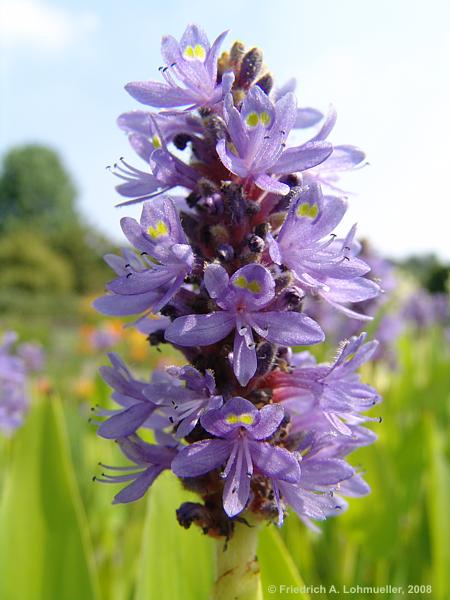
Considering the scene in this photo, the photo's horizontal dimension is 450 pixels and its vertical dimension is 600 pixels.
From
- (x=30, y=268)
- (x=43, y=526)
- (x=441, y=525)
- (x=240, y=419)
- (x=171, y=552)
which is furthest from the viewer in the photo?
(x=30, y=268)

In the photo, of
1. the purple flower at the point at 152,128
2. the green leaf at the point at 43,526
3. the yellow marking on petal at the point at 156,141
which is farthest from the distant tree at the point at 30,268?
the yellow marking on petal at the point at 156,141

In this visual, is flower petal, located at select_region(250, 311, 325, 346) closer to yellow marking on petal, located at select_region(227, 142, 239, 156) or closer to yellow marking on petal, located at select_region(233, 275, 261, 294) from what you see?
yellow marking on petal, located at select_region(233, 275, 261, 294)

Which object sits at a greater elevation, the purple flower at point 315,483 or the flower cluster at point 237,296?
the flower cluster at point 237,296

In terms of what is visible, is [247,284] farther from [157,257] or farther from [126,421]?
[126,421]

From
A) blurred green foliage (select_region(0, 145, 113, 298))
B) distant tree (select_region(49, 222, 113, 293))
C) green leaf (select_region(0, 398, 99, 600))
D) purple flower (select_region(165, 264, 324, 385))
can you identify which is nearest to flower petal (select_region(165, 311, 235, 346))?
purple flower (select_region(165, 264, 324, 385))

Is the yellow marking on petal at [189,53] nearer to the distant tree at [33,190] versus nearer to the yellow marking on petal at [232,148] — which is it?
the yellow marking on petal at [232,148]

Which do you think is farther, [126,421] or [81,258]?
[81,258]

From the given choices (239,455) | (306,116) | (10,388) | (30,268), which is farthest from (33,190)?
(239,455)

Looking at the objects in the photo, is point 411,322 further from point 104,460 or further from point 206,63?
point 206,63
